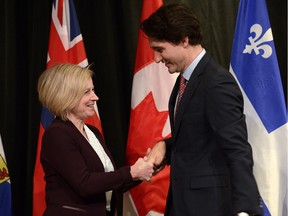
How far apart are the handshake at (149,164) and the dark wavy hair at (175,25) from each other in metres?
0.50

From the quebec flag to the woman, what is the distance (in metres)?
0.87

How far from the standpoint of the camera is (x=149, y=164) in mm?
2141

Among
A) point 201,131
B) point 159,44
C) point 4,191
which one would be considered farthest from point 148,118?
point 201,131

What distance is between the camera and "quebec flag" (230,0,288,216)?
274cm

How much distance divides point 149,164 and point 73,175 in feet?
1.04

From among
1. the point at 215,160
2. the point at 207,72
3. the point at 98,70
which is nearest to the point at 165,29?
the point at 207,72

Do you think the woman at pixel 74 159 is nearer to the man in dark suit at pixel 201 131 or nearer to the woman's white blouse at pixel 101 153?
the woman's white blouse at pixel 101 153

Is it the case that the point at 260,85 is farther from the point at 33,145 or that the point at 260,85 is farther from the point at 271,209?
the point at 33,145

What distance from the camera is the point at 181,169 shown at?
73.2 inches

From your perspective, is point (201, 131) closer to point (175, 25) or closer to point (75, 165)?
point (175, 25)

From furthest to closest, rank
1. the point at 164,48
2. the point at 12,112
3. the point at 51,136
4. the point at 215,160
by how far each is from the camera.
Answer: the point at 12,112 → the point at 51,136 → the point at 164,48 → the point at 215,160

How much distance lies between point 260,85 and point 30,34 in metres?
1.56

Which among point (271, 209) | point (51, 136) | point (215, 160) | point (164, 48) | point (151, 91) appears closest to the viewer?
point (215, 160)

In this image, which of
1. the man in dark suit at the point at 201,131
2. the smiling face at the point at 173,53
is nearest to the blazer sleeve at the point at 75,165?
the man in dark suit at the point at 201,131
